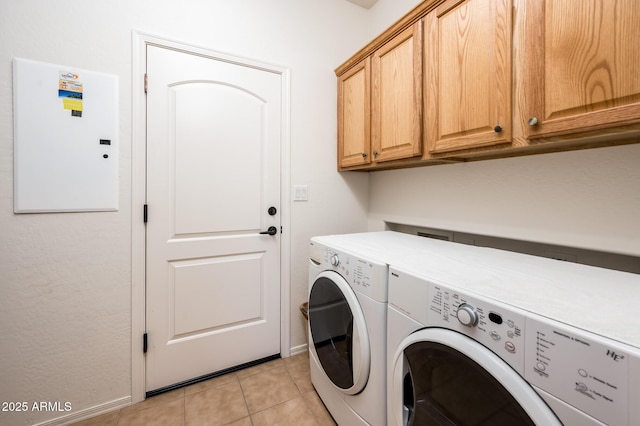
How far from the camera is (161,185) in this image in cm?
157

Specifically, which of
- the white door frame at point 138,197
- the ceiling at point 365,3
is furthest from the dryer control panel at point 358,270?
the ceiling at point 365,3

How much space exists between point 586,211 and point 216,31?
86.2 inches

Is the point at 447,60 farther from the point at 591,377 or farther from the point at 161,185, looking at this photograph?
the point at 161,185

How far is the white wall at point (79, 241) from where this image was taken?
1267 millimetres

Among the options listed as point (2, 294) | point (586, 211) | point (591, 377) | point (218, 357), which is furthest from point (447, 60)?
point (2, 294)

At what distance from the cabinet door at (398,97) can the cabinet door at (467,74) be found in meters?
0.06

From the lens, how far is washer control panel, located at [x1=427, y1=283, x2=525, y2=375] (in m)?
0.61

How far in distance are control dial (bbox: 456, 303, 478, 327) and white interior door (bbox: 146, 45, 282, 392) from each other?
4.60 ft

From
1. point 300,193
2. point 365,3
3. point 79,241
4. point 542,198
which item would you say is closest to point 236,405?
point 79,241

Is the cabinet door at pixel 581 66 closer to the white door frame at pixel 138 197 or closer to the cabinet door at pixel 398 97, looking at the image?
the cabinet door at pixel 398 97

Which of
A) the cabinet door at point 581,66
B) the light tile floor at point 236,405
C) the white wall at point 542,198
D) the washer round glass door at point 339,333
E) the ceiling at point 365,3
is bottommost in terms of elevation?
the light tile floor at point 236,405

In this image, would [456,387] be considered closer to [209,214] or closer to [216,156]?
[209,214]

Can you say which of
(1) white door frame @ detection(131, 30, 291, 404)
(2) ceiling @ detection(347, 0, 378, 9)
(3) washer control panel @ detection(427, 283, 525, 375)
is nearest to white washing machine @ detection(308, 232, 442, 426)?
(3) washer control panel @ detection(427, 283, 525, 375)

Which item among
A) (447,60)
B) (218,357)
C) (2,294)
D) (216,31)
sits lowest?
(218,357)
